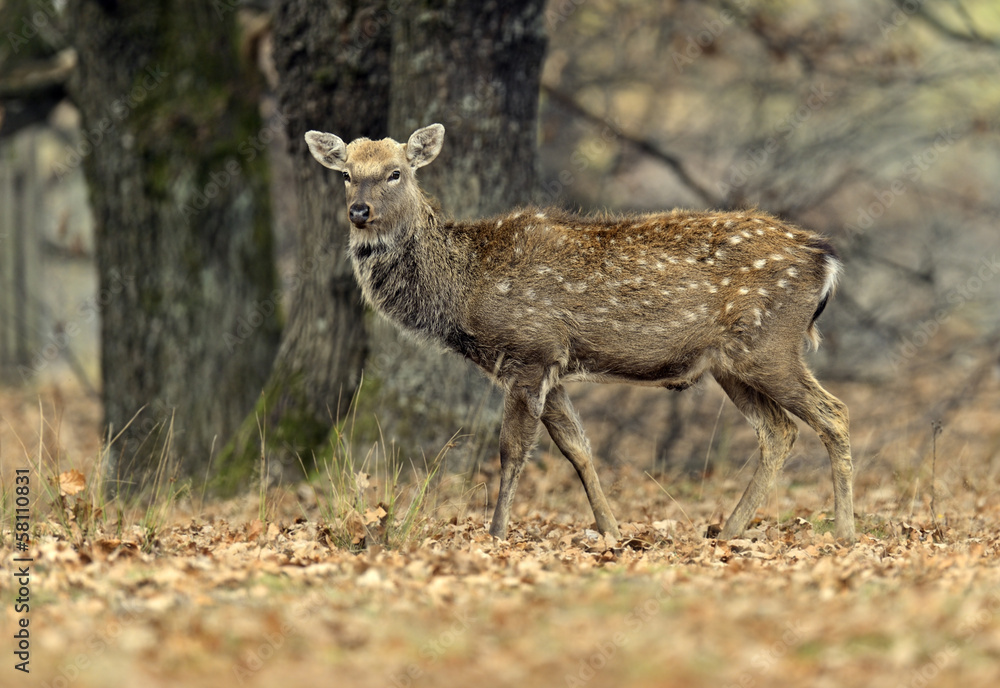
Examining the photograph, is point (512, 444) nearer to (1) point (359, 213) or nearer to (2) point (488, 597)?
(1) point (359, 213)

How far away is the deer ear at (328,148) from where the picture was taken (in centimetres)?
768

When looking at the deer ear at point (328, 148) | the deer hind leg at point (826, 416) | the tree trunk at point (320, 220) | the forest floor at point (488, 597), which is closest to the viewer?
the forest floor at point (488, 597)

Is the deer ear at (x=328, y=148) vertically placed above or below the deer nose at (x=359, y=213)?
above

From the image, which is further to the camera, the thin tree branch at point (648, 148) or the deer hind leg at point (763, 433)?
the thin tree branch at point (648, 148)

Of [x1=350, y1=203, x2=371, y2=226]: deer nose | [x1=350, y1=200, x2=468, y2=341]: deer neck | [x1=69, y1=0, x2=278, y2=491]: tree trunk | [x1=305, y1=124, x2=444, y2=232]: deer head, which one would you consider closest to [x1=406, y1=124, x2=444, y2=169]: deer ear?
[x1=305, y1=124, x2=444, y2=232]: deer head

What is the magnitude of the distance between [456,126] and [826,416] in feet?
11.9

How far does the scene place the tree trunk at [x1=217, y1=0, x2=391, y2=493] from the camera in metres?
9.16

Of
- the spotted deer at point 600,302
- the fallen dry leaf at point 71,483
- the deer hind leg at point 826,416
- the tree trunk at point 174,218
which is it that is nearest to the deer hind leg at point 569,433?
the spotted deer at point 600,302

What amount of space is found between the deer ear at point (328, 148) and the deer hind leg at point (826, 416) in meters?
3.38

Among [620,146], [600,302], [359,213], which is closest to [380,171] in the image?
[359,213]

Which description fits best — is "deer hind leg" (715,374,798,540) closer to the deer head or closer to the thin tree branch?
the deer head

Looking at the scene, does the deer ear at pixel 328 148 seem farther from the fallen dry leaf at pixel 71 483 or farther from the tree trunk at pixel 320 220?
the fallen dry leaf at pixel 71 483

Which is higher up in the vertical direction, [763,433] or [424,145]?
[424,145]

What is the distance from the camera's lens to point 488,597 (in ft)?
16.1
